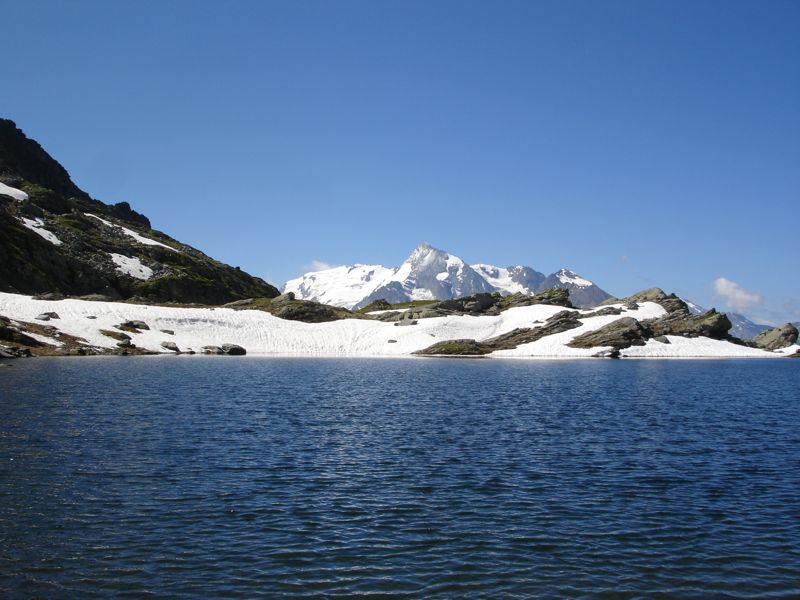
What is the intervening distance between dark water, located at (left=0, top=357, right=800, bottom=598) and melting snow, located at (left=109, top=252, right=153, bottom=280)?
408 ft

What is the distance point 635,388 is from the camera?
62031 millimetres

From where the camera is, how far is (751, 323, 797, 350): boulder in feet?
558

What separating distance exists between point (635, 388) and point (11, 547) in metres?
55.4

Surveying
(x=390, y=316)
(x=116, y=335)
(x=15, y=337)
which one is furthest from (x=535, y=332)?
(x=15, y=337)

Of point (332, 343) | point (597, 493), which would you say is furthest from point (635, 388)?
point (332, 343)

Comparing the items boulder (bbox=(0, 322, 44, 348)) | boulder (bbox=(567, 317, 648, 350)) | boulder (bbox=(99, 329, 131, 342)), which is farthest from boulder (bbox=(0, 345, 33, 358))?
boulder (bbox=(567, 317, 648, 350))

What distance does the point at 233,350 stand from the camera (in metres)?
109

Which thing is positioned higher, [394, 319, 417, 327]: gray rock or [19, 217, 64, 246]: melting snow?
[19, 217, 64, 246]: melting snow

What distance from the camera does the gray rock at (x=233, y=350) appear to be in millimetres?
108000

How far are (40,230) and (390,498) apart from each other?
6507 inches

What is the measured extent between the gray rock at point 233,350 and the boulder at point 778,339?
438 ft

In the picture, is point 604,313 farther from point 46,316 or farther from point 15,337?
point 15,337

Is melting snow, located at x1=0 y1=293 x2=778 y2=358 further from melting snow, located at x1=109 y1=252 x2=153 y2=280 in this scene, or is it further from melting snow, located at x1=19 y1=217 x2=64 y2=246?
melting snow, located at x1=19 y1=217 x2=64 y2=246

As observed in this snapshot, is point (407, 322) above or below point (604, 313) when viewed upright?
below
